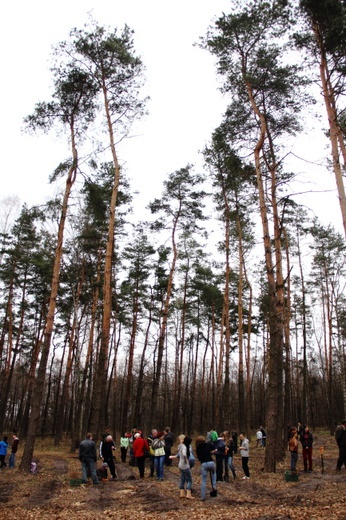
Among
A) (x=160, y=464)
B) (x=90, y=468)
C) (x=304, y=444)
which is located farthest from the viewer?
(x=304, y=444)

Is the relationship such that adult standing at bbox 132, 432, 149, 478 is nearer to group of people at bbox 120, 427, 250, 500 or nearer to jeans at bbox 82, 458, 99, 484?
group of people at bbox 120, 427, 250, 500

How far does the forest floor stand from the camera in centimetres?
715

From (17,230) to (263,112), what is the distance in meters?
17.1

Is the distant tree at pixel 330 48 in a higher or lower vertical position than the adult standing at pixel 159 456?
higher

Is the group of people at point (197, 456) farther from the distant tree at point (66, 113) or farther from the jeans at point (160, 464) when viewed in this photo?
the distant tree at point (66, 113)

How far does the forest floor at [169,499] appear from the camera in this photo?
7.15 metres

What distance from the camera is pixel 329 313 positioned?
87.7 feet

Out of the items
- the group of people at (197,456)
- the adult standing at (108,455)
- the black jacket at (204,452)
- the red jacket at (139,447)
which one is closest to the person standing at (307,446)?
the group of people at (197,456)

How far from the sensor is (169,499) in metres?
8.48

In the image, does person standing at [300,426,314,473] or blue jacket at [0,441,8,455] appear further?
blue jacket at [0,441,8,455]

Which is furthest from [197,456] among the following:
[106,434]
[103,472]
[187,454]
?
[106,434]

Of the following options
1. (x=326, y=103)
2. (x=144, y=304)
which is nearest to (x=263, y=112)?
(x=326, y=103)

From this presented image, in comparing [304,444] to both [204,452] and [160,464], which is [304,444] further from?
[204,452]

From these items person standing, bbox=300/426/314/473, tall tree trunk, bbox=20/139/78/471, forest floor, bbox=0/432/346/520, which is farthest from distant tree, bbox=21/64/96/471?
person standing, bbox=300/426/314/473
